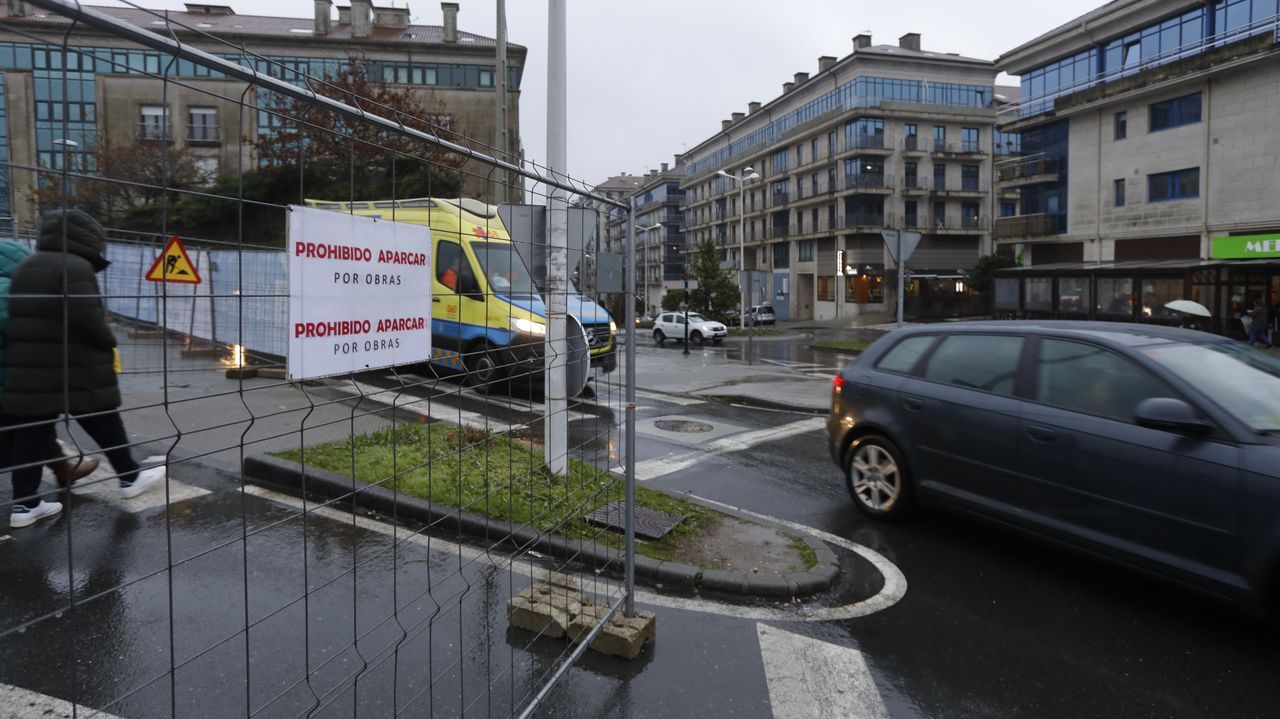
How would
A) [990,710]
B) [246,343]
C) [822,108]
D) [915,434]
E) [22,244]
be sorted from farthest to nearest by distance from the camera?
[822,108]
[915,434]
[990,710]
[246,343]
[22,244]

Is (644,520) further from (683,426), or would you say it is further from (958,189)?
(958,189)

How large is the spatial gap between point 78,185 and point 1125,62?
41798mm

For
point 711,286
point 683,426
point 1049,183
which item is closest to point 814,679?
point 683,426

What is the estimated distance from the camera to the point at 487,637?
3.57m

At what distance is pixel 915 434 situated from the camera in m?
5.49

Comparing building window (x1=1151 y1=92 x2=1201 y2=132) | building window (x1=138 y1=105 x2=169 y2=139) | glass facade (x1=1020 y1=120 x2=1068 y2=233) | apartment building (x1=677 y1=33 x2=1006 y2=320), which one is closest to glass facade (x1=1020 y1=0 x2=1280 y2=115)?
glass facade (x1=1020 y1=120 x2=1068 y2=233)

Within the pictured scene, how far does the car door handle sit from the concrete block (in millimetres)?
2771

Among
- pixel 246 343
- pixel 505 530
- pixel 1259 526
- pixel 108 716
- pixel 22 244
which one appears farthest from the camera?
pixel 505 530

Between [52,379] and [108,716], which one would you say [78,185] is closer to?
[52,379]

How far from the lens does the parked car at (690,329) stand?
33.7 metres

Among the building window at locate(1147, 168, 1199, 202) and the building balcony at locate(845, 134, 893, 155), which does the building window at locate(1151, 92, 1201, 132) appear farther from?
the building balcony at locate(845, 134, 893, 155)

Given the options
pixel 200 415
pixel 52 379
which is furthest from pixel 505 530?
pixel 200 415

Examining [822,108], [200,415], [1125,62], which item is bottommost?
[200,415]

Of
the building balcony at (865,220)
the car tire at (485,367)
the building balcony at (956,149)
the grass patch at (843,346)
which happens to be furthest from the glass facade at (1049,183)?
the car tire at (485,367)
